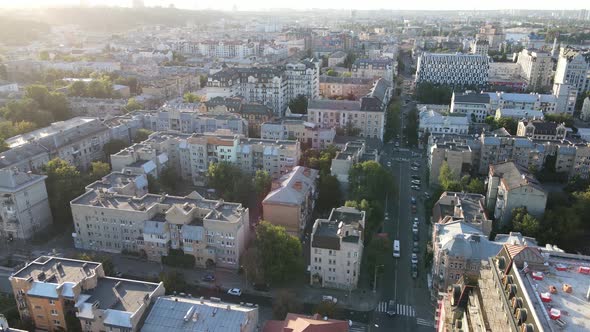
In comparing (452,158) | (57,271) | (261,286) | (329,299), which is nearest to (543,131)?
(452,158)

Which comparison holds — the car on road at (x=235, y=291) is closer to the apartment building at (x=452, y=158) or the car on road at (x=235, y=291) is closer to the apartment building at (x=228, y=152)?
the apartment building at (x=228, y=152)

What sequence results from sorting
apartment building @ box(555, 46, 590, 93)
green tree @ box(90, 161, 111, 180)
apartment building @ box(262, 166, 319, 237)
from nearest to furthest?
1. apartment building @ box(262, 166, 319, 237)
2. green tree @ box(90, 161, 111, 180)
3. apartment building @ box(555, 46, 590, 93)

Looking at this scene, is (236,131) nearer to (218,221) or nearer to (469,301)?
(218,221)

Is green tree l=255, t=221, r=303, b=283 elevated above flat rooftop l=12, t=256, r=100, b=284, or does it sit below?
below

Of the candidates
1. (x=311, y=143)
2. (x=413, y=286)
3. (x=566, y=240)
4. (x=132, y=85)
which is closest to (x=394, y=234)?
(x=413, y=286)

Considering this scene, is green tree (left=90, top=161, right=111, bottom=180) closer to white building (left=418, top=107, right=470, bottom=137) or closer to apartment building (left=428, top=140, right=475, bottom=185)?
apartment building (left=428, top=140, right=475, bottom=185)

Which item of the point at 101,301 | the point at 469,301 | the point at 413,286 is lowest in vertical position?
the point at 413,286

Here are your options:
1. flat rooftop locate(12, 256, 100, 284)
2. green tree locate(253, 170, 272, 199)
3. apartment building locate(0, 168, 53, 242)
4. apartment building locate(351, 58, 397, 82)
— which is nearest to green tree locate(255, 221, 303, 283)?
green tree locate(253, 170, 272, 199)
